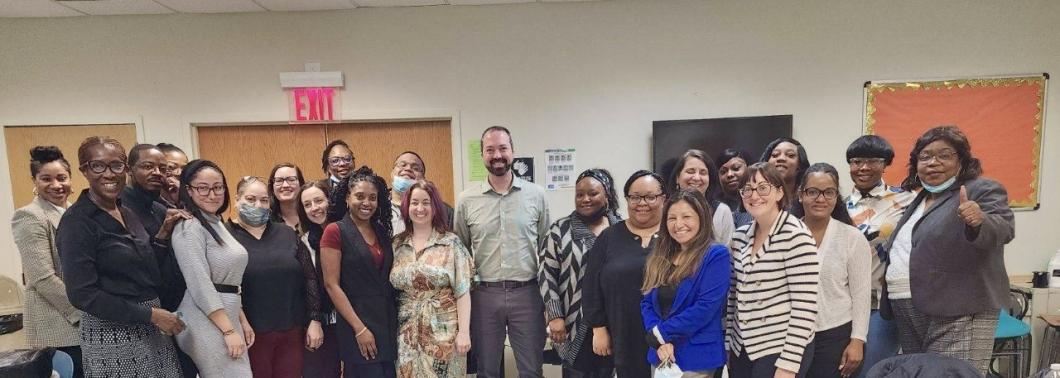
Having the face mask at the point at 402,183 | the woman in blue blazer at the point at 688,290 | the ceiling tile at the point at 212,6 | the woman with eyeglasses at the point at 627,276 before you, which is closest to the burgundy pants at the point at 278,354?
the face mask at the point at 402,183

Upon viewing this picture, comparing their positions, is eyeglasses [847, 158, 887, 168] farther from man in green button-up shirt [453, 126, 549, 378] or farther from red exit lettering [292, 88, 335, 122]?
red exit lettering [292, 88, 335, 122]

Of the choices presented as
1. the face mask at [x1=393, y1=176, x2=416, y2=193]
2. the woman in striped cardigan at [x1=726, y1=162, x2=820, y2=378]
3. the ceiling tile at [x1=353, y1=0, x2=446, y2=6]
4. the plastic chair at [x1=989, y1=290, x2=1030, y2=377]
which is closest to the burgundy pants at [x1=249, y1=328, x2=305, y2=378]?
the face mask at [x1=393, y1=176, x2=416, y2=193]

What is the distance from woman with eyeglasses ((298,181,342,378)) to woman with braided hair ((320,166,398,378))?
10cm

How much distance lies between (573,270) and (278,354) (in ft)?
4.42

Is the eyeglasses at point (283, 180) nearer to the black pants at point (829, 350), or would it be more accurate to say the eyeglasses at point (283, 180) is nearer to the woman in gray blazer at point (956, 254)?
the black pants at point (829, 350)

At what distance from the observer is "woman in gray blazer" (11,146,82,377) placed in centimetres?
209

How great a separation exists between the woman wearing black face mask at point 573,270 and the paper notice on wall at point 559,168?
1.45 metres

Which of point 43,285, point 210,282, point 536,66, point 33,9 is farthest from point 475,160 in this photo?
point 33,9

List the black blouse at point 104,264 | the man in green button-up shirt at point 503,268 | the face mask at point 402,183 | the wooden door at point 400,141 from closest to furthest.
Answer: the black blouse at point 104,264, the man in green button-up shirt at point 503,268, the face mask at point 402,183, the wooden door at point 400,141

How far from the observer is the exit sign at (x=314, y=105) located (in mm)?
3674

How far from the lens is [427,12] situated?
3.61m

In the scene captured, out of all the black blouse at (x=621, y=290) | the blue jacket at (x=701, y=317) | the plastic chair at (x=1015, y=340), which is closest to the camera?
the blue jacket at (x=701, y=317)

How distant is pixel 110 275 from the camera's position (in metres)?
1.70

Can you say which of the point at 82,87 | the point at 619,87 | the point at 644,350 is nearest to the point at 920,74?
the point at 619,87
